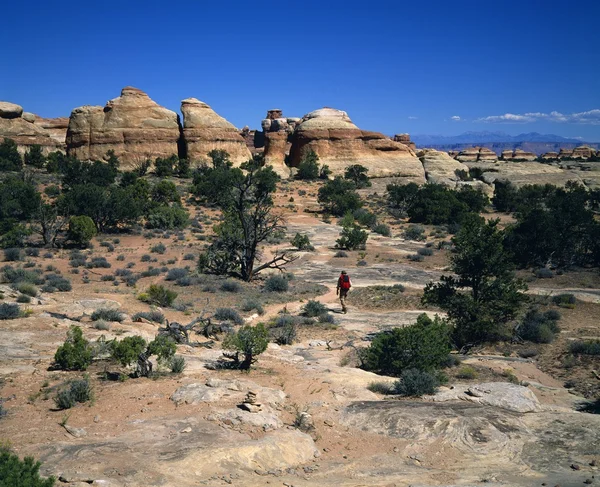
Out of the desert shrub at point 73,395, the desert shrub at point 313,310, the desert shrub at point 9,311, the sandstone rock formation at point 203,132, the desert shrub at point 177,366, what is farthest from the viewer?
the sandstone rock formation at point 203,132

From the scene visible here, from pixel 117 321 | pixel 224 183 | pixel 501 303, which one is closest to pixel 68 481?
pixel 117 321

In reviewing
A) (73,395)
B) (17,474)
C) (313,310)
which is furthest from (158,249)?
(17,474)

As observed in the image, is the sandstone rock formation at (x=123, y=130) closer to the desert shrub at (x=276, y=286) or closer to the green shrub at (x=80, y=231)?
the green shrub at (x=80, y=231)

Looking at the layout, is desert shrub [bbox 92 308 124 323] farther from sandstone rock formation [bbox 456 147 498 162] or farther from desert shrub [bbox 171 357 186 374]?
sandstone rock formation [bbox 456 147 498 162]

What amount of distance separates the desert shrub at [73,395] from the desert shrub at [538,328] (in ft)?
37.3

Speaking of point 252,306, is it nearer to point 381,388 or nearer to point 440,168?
point 381,388

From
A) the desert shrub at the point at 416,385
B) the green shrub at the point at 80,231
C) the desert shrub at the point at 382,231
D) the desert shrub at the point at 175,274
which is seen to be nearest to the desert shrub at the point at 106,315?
the desert shrub at the point at 175,274

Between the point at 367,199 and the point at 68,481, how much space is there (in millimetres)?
45220

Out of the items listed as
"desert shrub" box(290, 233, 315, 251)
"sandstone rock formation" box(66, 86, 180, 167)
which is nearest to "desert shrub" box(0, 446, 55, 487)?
"desert shrub" box(290, 233, 315, 251)

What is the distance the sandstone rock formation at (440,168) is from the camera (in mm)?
58625

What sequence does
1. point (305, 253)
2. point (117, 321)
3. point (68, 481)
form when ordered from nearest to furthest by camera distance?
point (68, 481), point (117, 321), point (305, 253)

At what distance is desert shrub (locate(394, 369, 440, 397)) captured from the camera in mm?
9297

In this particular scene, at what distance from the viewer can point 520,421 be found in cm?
780

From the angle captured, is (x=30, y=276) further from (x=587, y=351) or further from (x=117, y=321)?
(x=587, y=351)
